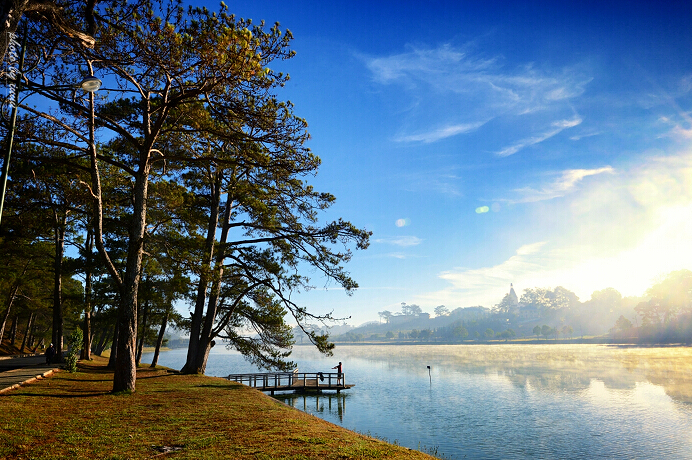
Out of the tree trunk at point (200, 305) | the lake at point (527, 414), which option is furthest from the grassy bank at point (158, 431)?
the lake at point (527, 414)

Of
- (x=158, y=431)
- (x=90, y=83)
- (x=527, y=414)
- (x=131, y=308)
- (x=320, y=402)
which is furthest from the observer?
(x=320, y=402)

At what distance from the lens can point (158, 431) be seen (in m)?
8.45

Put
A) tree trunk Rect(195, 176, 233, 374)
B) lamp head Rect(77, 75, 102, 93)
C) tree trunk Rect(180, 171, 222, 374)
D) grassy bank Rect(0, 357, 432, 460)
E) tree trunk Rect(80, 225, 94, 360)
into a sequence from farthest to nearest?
tree trunk Rect(80, 225, 94, 360), tree trunk Rect(195, 176, 233, 374), tree trunk Rect(180, 171, 222, 374), lamp head Rect(77, 75, 102, 93), grassy bank Rect(0, 357, 432, 460)

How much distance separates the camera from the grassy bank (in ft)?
22.4

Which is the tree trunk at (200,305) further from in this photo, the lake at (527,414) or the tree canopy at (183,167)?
the lake at (527,414)

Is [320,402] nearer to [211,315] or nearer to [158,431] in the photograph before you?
[211,315]

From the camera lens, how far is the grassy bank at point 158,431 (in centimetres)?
684

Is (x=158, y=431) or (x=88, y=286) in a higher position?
(x=88, y=286)

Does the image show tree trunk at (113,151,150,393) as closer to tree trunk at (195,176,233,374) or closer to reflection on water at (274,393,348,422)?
tree trunk at (195,176,233,374)

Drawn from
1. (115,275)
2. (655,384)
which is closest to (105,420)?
(115,275)

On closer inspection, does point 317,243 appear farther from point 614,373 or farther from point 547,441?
point 614,373

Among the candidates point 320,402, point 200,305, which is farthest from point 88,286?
point 320,402

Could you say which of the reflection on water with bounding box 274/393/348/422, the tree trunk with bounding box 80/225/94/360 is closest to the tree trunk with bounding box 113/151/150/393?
the tree trunk with bounding box 80/225/94/360

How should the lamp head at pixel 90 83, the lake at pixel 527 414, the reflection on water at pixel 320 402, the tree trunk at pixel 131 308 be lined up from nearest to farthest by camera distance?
1. the lamp head at pixel 90 83
2. the tree trunk at pixel 131 308
3. the lake at pixel 527 414
4. the reflection on water at pixel 320 402
